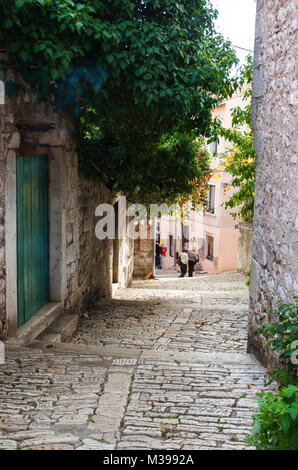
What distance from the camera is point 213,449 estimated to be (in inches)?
119

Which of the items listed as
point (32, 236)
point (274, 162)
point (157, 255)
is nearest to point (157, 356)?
point (32, 236)

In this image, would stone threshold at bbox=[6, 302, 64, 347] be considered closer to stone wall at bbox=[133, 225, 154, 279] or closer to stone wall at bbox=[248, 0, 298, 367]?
stone wall at bbox=[248, 0, 298, 367]

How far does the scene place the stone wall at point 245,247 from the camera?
14133 millimetres

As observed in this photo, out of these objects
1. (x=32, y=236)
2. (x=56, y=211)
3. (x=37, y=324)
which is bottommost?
(x=37, y=324)

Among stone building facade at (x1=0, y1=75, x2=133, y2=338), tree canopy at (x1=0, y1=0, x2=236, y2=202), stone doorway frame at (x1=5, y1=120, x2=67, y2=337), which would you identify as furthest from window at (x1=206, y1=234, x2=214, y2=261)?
stone doorway frame at (x1=5, y1=120, x2=67, y2=337)

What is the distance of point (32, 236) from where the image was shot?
19.2ft

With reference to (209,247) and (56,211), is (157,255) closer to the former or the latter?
(209,247)

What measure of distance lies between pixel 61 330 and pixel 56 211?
1.46 metres

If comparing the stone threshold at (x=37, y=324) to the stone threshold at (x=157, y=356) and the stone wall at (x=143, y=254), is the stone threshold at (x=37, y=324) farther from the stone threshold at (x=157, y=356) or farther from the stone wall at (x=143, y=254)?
the stone wall at (x=143, y=254)

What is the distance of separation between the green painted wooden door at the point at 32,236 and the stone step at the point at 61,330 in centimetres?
27

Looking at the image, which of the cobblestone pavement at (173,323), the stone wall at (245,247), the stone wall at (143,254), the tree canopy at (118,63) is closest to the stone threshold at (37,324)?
the cobblestone pavement at (173,323)
